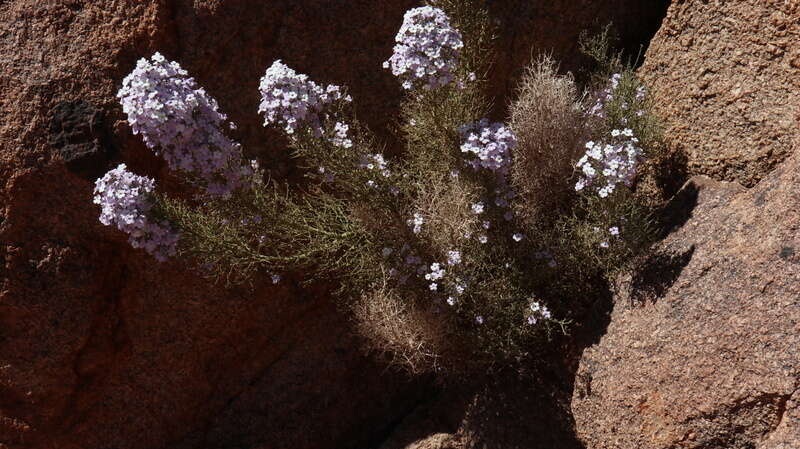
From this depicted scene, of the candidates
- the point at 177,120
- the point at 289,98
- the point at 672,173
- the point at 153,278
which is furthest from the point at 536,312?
the point at 153,278

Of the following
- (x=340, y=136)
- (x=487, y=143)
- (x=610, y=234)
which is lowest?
(x=610, y=234)

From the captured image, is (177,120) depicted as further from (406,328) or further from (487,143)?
(406,328)

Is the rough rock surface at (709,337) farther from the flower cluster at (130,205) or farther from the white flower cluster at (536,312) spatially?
the flower cluster at (130,205)

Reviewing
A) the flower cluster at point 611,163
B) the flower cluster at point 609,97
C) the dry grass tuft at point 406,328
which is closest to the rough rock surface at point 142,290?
the dry grass tuft at point 406,328

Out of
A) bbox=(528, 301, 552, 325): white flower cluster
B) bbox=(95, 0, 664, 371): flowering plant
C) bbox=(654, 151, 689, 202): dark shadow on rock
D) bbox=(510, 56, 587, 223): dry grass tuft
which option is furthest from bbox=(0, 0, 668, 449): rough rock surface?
bbox=(528, 301, 552, 325): white flower cluster

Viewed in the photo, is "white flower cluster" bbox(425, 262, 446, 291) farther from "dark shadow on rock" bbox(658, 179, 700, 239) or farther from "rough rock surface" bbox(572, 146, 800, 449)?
"dark shadow on rock" bbox(658, 179, 700, 239)

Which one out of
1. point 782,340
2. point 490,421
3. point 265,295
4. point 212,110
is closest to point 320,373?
point 265,295
